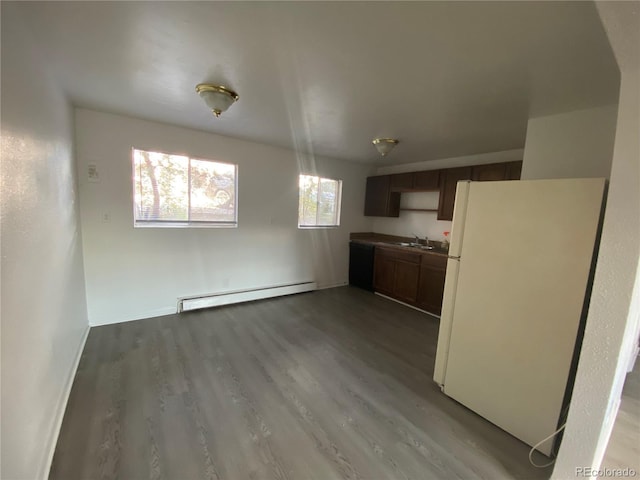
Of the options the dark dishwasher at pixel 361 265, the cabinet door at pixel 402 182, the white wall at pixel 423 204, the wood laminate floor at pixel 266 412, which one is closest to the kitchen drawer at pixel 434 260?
the white wall at pixel 423 204

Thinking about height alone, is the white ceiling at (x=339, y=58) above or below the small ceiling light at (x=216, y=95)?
above

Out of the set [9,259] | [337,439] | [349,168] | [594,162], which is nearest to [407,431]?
[337,439]

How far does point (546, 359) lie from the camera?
169 cm

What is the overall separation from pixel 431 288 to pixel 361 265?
145cm

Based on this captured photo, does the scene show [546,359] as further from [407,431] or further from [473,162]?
[473,162]

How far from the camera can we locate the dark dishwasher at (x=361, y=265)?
490 cm

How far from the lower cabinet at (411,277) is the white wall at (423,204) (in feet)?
2.35

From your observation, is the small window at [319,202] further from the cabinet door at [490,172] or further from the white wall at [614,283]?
the white wall at [614,283]

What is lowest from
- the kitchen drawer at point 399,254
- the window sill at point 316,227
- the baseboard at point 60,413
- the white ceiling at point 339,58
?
the baseboard at point 60,413

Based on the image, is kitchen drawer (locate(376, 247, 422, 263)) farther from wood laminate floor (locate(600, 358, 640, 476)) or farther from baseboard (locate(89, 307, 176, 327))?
baseboard (locate(89, 307, 176, 327))

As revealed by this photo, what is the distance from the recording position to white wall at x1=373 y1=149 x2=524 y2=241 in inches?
154

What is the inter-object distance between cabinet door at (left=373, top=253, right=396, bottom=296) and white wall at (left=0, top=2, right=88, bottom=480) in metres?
4.00

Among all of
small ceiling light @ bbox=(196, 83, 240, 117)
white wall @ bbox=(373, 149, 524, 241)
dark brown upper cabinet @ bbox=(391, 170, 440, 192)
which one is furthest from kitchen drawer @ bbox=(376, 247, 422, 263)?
small ceiling light @ bbox=(196, 83, 240, 117)

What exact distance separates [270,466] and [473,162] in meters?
4.38
